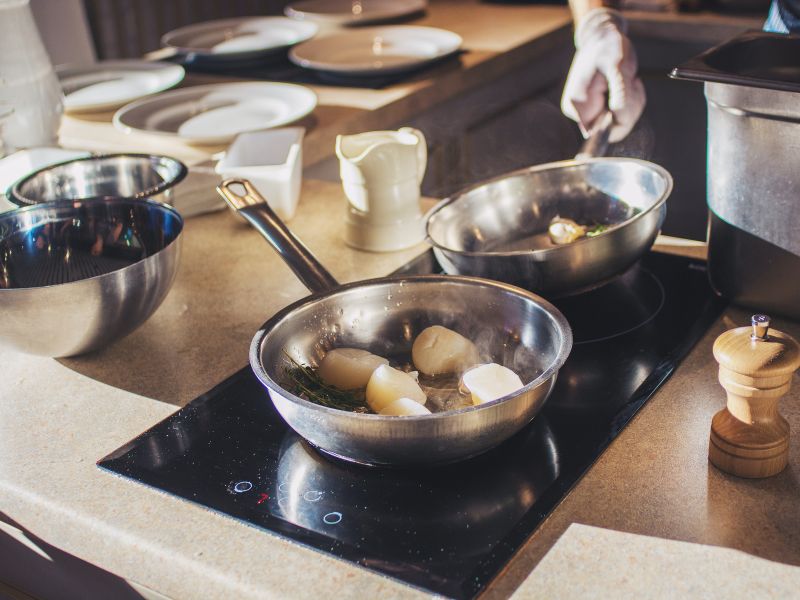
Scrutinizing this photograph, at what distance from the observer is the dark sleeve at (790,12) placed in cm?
146

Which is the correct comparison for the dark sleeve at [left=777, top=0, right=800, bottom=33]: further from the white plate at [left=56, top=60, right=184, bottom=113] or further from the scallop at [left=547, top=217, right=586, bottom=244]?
the white plate at [left=56, top=60, right=184, bottom=113]

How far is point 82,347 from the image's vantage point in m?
0.89

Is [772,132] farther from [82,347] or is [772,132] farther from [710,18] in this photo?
[710,18]

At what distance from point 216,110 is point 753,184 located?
110 centimetres

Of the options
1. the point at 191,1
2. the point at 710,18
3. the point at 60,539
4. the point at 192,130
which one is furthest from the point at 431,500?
the point at 191,1

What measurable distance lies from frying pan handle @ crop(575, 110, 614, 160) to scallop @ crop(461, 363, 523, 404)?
52 centimetres

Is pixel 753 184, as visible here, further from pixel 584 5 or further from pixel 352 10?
pixel 352 10

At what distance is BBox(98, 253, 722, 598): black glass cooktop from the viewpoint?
0.60m

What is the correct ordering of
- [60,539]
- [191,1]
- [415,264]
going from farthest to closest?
1. [191,1]
2. [415,264]
3. [60,539]

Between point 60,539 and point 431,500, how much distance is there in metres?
0.30

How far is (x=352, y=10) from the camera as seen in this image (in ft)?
7.72

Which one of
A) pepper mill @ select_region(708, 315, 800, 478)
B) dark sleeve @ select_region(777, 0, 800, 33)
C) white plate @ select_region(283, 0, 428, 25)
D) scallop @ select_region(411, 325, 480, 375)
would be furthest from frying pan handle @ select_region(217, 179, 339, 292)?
white plate @ select_region(283, 0, 428, 25)

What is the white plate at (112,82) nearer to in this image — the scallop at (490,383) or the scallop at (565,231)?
the scallop at (565,231)

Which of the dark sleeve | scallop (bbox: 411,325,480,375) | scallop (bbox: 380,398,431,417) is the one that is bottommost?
scallop (bbox: 411,325,480,375)
